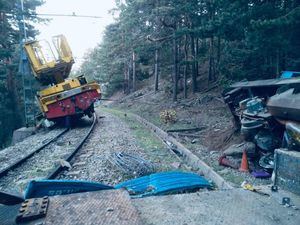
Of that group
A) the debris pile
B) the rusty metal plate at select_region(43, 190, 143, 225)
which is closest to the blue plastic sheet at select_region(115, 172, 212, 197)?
the rusty metal plate at select_region(43, 190, 143, 225)

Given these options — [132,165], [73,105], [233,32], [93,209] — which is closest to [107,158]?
[132,165]

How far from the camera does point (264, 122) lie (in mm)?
6043

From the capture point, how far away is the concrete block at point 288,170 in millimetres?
3123

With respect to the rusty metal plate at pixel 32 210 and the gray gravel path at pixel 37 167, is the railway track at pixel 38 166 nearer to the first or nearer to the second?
the gray gravel path at pixel 37 167

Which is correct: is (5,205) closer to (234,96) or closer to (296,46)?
(234,96)

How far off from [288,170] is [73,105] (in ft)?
40.8

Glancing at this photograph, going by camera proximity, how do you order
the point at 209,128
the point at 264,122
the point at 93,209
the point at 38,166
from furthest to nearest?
the point at 209,128, the point at 38,166, the point at 264,122, the point at 93,209

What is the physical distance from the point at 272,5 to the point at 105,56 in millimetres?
31264

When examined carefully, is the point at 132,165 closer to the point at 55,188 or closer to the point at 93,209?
the point at 55,188

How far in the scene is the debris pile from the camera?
4691 millimetres

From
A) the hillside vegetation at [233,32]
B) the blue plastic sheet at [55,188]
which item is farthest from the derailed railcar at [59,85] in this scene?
the blue plastic sheet at [55,188]

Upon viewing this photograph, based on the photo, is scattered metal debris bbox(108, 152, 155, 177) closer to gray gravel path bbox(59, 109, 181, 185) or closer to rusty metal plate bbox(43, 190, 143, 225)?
gray gravel path bbox(59, 109, 181, 185)

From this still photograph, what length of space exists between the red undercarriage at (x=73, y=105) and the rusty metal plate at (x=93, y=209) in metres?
11.8

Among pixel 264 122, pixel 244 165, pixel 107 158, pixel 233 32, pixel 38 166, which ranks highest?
pixel 233 32
